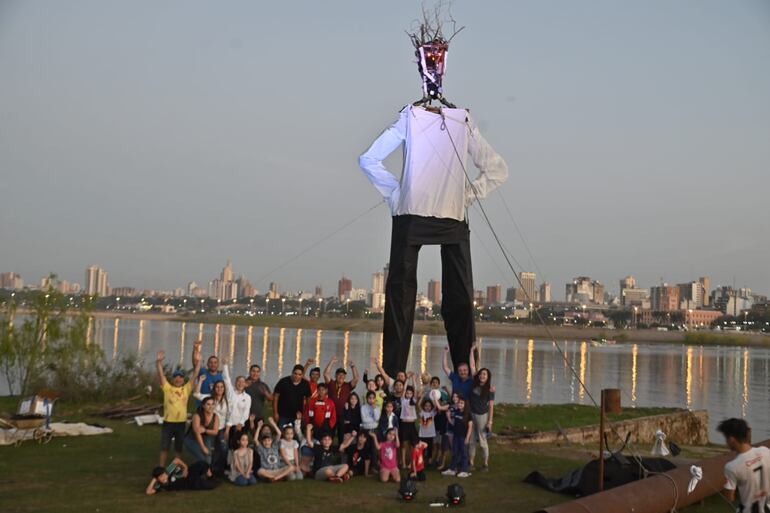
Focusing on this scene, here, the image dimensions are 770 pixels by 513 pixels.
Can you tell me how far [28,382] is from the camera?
18297 mm

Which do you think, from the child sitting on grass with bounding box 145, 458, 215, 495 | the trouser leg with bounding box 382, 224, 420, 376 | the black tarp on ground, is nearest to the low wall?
the trouser leg with bounding box 382, 224, 420, 376

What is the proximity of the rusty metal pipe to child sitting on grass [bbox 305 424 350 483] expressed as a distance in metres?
3.39

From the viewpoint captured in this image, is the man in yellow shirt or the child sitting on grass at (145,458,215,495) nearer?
the child sitting on grass at (145,458,215,495)

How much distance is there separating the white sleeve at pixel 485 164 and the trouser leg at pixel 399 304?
1647 mm

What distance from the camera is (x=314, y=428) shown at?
10.5 metres

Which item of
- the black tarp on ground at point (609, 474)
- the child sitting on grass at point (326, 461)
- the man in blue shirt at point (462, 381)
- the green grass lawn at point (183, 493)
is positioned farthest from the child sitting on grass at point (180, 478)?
the black tarp on ground at point (609, 474)

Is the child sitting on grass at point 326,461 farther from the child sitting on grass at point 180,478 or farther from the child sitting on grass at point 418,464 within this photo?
the child sitting on grass at point 180,478

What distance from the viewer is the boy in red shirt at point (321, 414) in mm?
10508

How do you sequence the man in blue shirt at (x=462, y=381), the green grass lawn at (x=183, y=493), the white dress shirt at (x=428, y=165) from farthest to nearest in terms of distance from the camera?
the white dress shirt at (x=428, y=165) → the man in blue shirt at (x=462, y=381) → the green grass lawn at (x=183, y=493)

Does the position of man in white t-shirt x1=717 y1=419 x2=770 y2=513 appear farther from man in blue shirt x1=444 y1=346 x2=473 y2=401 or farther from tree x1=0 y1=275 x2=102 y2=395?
tree x1=0 y1=275 x2=102 y2=395

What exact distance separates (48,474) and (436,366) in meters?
→ 37.9

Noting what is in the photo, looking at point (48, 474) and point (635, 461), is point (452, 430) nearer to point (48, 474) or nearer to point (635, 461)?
point (635, 461)

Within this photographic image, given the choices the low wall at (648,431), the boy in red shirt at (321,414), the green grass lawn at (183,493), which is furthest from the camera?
the low wall at (648,431)

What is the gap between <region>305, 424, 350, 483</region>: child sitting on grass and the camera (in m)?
9.94
